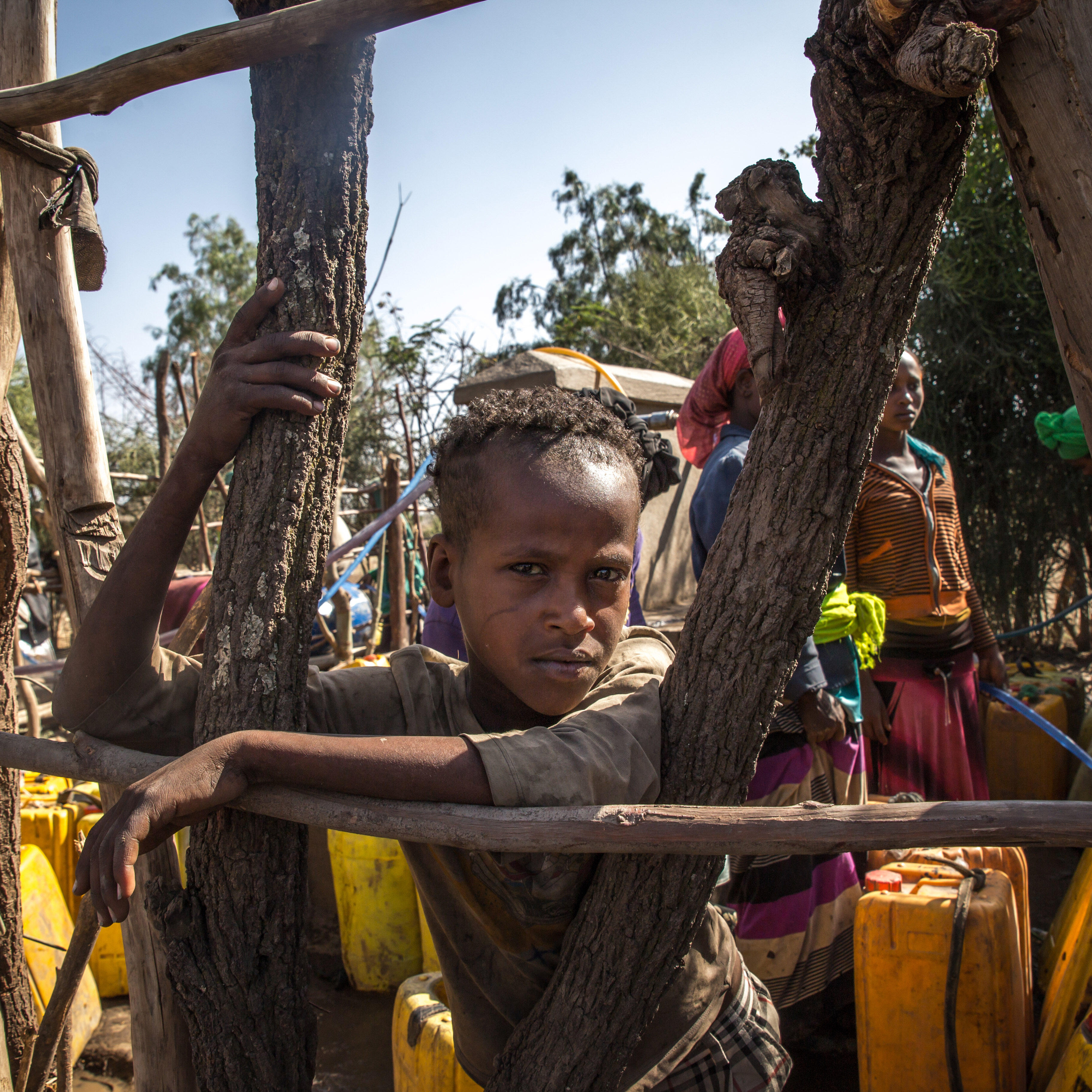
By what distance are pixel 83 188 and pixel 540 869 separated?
59.2 inches

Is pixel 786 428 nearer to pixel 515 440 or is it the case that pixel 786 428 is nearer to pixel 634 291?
pixel 515 440

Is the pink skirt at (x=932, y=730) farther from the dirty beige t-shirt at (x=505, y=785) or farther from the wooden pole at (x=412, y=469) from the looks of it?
the wooden pole at (x=412, y=469)

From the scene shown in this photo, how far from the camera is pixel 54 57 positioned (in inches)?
65.7

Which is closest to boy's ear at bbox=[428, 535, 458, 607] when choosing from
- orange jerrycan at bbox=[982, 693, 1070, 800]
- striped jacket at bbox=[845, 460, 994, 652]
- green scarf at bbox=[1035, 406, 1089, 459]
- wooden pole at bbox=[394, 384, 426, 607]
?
striped jacket at bbox=[845, 460, 994, 652]

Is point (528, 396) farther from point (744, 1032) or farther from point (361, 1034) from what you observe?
point (361, 1034)

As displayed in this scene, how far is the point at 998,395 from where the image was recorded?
573 cm

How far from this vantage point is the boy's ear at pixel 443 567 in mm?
1329

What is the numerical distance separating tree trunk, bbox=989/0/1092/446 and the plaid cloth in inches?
42.8

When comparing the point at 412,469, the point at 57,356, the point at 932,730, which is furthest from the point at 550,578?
the point at 412,469

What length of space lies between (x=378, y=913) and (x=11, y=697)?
1612mm

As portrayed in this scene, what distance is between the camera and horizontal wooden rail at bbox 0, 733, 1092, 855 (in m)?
0.88

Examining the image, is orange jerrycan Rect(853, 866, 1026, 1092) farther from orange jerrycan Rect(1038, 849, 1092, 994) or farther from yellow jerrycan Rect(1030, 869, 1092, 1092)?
orange jerrycan Rect(1038, 849, 1092, 994)

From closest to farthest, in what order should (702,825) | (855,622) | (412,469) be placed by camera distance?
(702,825)
(855,622)
(412,469)

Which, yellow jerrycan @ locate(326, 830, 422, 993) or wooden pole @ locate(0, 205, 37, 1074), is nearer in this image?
wooden pole @ locate(0, 205, 37, 1074)
